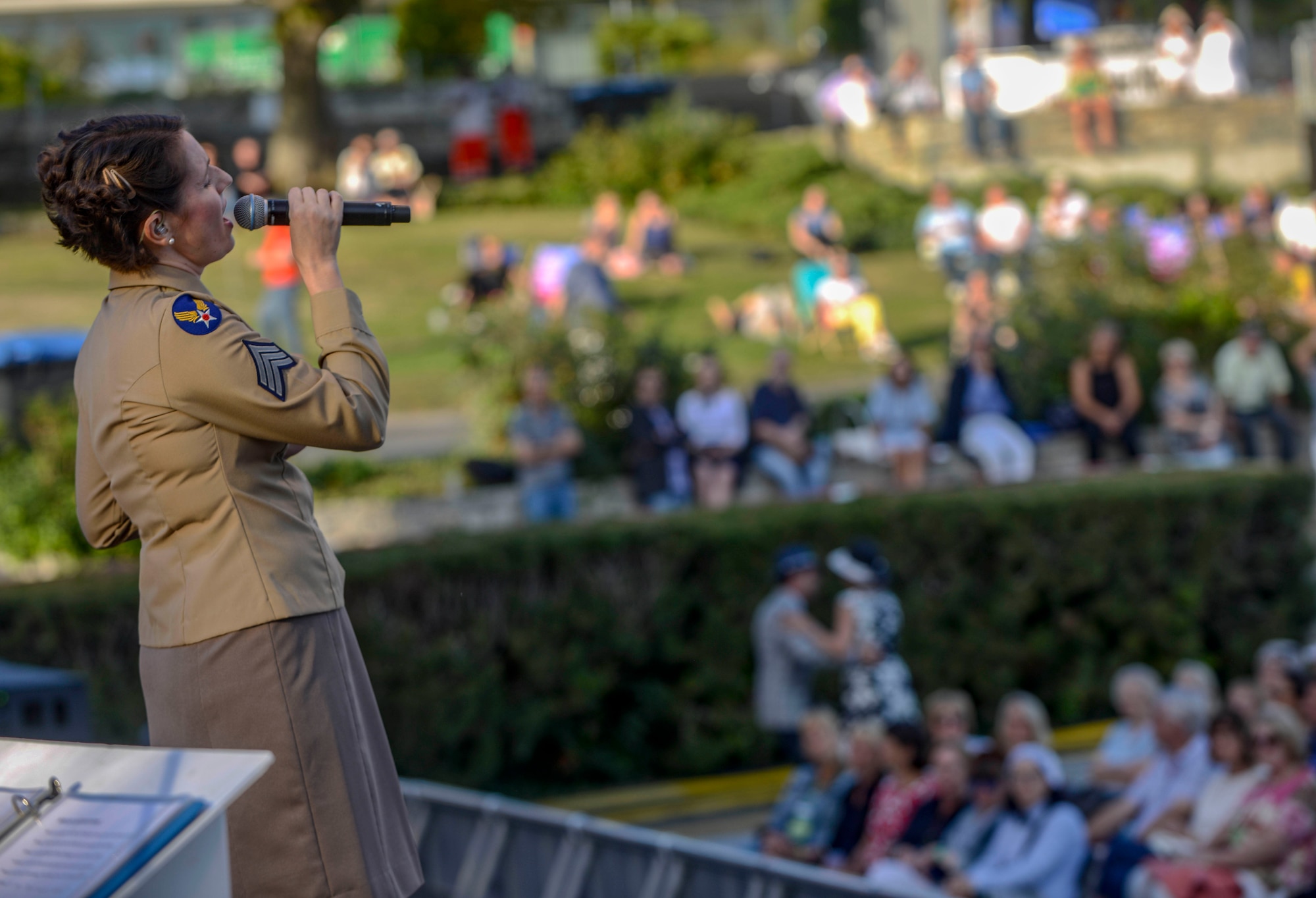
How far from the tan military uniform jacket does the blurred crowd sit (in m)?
3.96

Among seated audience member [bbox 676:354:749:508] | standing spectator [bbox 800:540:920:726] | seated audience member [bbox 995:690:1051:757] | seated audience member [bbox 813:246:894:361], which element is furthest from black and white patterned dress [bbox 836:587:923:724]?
seated audience member [bbox 813:246:894:361]

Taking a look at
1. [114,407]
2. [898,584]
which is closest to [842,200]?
[898,584]

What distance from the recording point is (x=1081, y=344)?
13805 millimetres

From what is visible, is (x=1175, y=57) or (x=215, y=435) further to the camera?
(x=1175, y=57)

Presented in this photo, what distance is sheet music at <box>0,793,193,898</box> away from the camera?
205 centimetres

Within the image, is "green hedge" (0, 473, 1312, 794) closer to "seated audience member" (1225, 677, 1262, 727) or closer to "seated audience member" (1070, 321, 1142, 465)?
"seated audience member" (1070, 321, 1142, 465)

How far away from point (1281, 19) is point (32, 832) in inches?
1555

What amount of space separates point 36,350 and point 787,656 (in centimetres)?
726

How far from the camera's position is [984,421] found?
12.3m

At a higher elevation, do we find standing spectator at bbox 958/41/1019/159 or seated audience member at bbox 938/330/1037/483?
standing spectator at bbox 958/41/1019/159

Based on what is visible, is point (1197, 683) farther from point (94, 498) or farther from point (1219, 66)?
point (1219, 66)

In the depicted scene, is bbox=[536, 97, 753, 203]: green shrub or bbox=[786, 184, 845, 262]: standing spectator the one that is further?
bbox=[536, 97, 753, 203]: green shrub

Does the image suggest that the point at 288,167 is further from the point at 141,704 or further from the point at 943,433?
the point at 141,704

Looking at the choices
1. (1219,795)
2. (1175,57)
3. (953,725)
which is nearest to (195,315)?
(1219,795)
